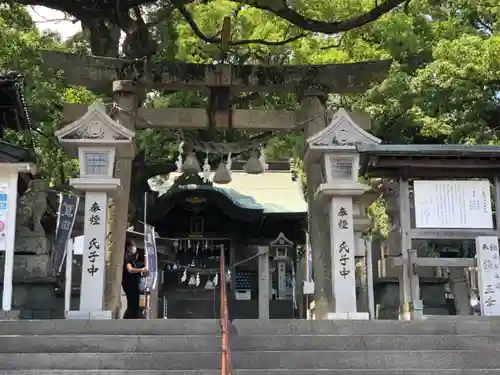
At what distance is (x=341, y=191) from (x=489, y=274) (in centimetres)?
277

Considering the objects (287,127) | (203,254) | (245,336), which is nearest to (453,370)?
(245,336)

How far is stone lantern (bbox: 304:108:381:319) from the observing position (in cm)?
1023

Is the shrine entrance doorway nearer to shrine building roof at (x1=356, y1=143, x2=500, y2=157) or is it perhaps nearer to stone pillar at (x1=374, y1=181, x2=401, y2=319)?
stone pillar at (x1=374, y1=181, x2=401, y2=319)

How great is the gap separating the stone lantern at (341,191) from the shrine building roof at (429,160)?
0.30 metres

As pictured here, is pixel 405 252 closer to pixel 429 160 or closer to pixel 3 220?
pixel 429 160

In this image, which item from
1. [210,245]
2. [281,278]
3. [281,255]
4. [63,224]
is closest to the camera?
[63,224]

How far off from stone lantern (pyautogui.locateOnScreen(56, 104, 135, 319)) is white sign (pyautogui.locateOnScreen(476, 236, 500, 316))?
6016 mm

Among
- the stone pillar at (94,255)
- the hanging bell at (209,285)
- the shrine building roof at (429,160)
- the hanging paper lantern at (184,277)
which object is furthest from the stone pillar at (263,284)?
the stone pillar at (94,255)

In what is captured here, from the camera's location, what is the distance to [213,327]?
27.4 feet

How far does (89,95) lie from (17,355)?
11.8 m

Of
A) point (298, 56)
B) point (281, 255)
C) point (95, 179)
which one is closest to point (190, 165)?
point (95, 179)

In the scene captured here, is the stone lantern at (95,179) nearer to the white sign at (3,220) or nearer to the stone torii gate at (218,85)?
the stone torii gate at (218,85)

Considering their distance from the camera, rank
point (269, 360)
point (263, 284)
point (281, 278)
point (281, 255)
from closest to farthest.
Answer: point (269, 360)
point (263, 284)
point (281, 255)
point (281, 278)

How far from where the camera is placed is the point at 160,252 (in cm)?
1725
